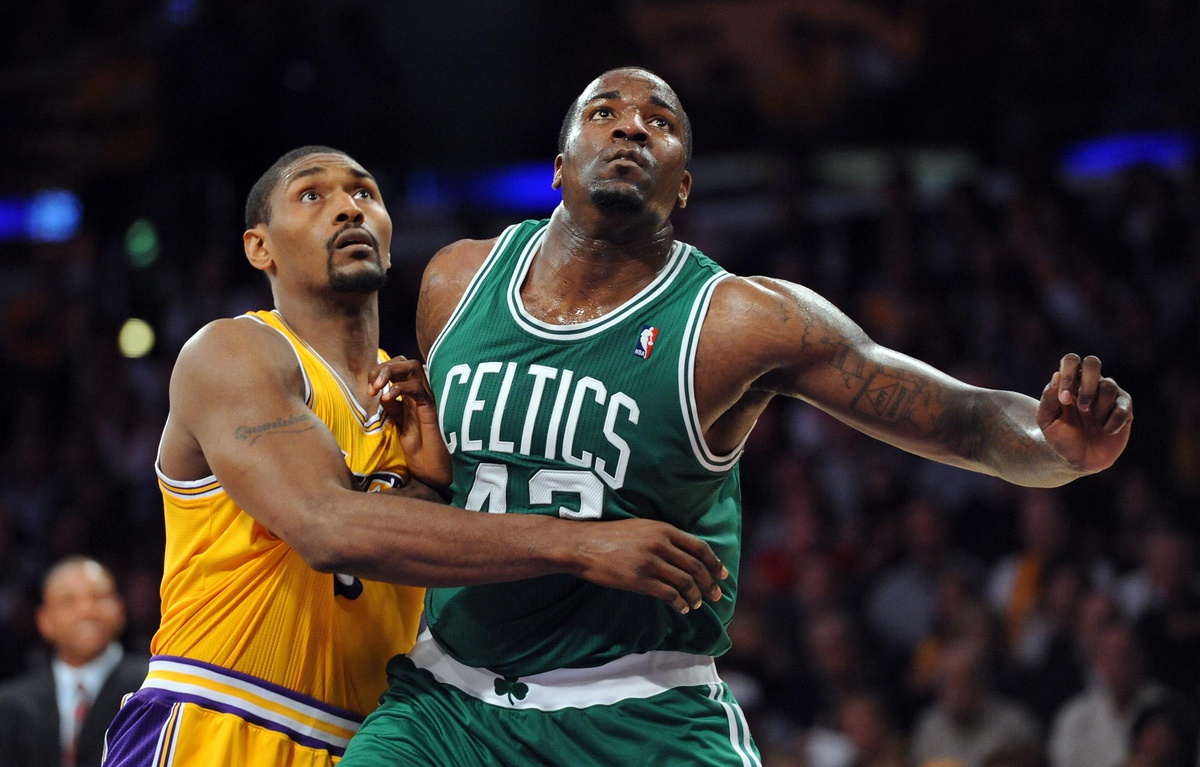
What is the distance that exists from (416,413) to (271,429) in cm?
44

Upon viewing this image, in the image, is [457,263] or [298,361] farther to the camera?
[457,263]

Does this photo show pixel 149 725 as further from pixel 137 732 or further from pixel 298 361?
pixel 298 361

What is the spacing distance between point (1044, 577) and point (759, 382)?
440cm

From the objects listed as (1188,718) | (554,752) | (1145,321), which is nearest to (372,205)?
(554,752)

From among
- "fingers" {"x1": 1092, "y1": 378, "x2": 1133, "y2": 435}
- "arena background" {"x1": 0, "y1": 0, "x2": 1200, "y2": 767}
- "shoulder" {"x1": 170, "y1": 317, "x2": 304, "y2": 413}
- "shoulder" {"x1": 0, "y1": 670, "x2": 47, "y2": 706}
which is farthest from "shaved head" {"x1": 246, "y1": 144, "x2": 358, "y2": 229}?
"arena background" {"x1": 0, "y1": 0, "x2": 1200, "y2": 767}

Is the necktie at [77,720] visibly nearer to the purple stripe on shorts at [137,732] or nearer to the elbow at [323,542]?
the purple stripe on shorts at [137,732]

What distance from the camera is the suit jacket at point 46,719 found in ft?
20.7

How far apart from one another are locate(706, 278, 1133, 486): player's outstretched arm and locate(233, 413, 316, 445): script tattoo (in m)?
1.08

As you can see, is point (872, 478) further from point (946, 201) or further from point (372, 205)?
point (372, 205)

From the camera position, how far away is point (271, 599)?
357 centimetres

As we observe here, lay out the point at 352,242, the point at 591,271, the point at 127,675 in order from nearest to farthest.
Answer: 1. the point at 591,271
2. the point at 352,242
3. the point at 127,675

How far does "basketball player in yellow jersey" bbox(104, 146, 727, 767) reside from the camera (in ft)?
10.6

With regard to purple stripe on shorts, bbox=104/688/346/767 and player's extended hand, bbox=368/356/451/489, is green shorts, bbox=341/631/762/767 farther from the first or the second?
player's extended hand, bbox=368/356/451/489

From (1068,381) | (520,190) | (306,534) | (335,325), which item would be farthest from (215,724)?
(520,190)
